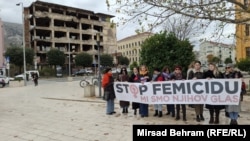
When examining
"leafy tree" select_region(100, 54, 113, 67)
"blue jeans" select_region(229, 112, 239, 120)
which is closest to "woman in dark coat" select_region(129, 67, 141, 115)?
"blue jeans" select_region(229, 112, 239, 120)

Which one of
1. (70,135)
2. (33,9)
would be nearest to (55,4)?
(33,9)

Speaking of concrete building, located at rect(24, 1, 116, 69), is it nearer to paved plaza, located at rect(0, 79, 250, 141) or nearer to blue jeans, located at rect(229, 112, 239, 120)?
paved plaza, located at rect(0, 79, 250, 141)

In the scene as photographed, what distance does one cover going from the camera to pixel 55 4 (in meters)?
69.9

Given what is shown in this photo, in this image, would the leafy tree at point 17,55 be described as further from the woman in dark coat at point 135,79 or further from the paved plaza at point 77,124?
the woman in dark coat at point 135,79

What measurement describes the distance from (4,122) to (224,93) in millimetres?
7001

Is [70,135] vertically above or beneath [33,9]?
beneath

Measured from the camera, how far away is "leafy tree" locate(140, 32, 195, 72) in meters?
15.1

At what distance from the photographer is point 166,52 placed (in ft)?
49.8

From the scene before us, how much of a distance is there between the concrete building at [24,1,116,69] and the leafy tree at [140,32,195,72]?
4809cm

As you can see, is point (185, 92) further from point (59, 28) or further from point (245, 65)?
point (59, 28)

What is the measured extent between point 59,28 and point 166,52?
57359 millimetres

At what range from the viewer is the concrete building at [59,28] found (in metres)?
66.6

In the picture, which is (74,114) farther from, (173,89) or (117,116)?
(173,89)

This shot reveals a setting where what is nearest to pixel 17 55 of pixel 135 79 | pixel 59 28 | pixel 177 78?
pixel 59 28
